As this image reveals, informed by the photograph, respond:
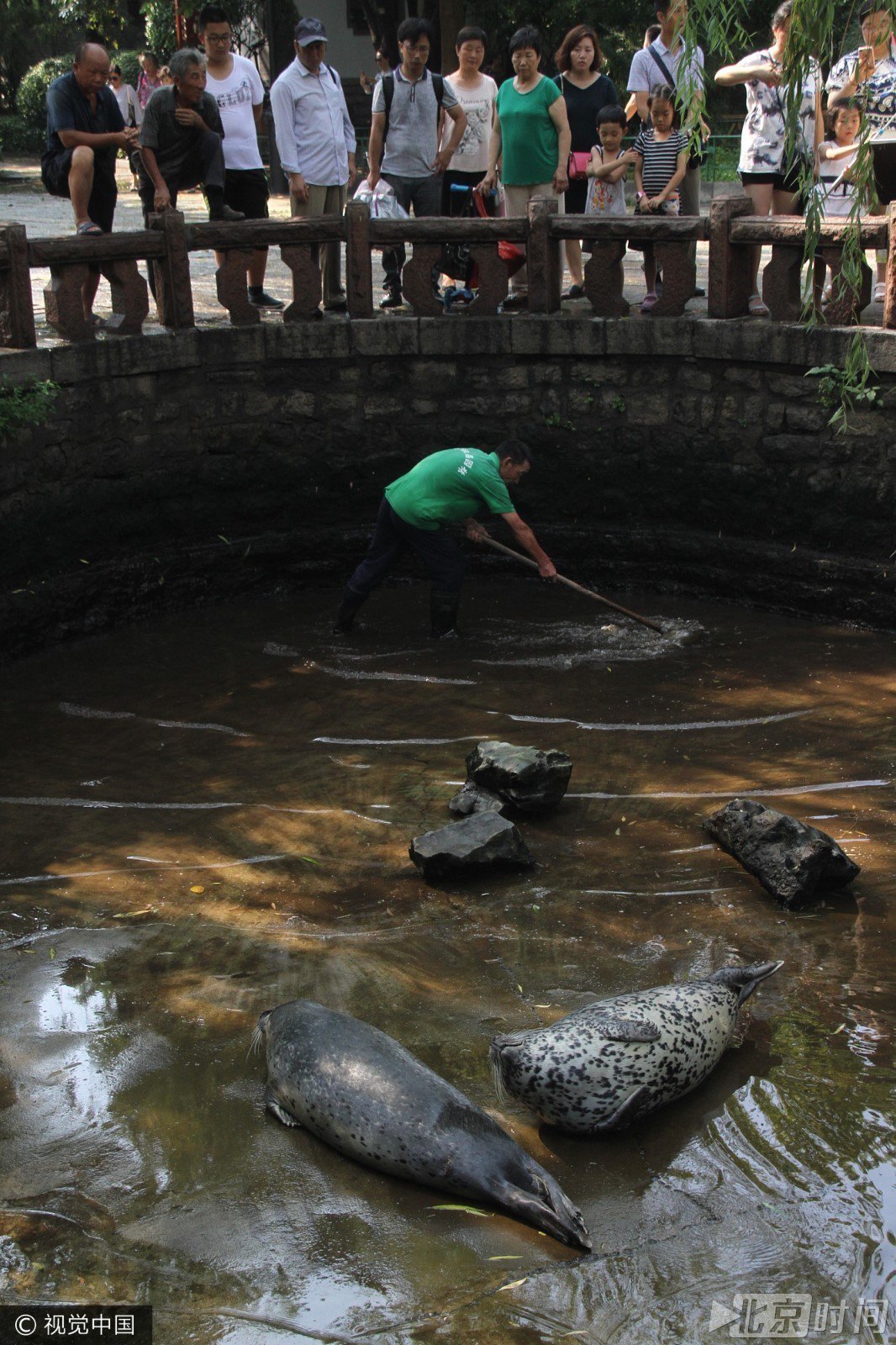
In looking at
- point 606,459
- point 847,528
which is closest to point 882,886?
point 847,528

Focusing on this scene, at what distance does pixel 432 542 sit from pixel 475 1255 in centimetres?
580

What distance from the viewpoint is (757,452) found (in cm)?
962

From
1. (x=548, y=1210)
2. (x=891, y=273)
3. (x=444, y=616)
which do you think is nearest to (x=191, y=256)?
(x=444, y=616)

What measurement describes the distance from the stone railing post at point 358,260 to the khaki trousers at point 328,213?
25cm

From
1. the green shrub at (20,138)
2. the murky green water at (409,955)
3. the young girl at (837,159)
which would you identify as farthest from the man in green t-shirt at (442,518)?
the green shrub at (20,138)

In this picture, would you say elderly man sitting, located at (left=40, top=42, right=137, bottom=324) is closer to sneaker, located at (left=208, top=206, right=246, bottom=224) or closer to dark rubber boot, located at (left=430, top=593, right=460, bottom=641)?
sneaker, located at (left=208, top=206, right=246, bottom=224)

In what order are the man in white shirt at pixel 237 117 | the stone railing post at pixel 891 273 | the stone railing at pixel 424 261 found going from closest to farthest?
the stone railing post at pixel 891 273 → the stone railing at pixel 424 261 → the man in white shirt at pixel 237 117

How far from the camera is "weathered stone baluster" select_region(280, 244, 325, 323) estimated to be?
9.75m

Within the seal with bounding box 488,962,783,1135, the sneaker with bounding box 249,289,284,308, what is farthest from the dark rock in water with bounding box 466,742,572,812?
the sneaker with bounding box 249,289,284,308

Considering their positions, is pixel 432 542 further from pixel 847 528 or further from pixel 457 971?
pixel 457 971

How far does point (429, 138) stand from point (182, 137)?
1.88 m

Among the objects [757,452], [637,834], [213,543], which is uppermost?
[757,452]

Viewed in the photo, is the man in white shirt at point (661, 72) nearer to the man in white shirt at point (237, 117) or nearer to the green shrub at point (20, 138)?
the man in white shirt at point (237, 117)

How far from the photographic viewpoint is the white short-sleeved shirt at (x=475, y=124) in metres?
10.2
